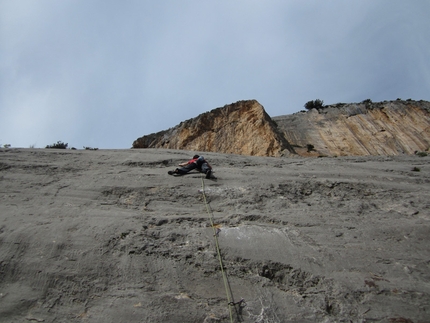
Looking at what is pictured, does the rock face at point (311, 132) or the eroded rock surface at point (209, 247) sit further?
the rock face at point (311, 132)

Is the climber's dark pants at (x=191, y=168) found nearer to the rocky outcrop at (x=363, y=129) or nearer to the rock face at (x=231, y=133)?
the rock face at (x=231, y=133)

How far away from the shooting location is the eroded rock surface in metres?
4.09

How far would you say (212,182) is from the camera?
7797 mm

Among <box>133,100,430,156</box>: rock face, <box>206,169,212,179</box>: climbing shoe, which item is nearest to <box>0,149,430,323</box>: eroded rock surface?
<box>206,169,212,179</box>: climbing shoe

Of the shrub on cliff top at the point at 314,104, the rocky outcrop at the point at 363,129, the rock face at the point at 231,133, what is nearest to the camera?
the rock face at the point at 231,133

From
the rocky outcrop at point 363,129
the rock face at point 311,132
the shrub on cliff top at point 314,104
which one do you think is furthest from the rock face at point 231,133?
the shrub on cliff top at point 314,104

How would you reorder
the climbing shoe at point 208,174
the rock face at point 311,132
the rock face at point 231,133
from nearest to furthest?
the climbing shoe at point 208,174
the rock face at point 231,133
the rock face at point 311,132

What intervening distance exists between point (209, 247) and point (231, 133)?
15950 mm

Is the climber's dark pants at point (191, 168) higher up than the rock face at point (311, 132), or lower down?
lower down

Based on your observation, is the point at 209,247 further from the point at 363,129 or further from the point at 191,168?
the point at 363,129

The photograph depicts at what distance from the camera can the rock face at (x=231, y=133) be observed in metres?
18.9

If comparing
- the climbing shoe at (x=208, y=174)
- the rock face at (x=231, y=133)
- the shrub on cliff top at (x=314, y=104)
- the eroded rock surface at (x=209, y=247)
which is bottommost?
the eroded rock surface at (x=209, y=247)

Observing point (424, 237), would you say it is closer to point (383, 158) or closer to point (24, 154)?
point (383, 158)

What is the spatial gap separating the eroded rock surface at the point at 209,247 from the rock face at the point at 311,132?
10.9 metres
